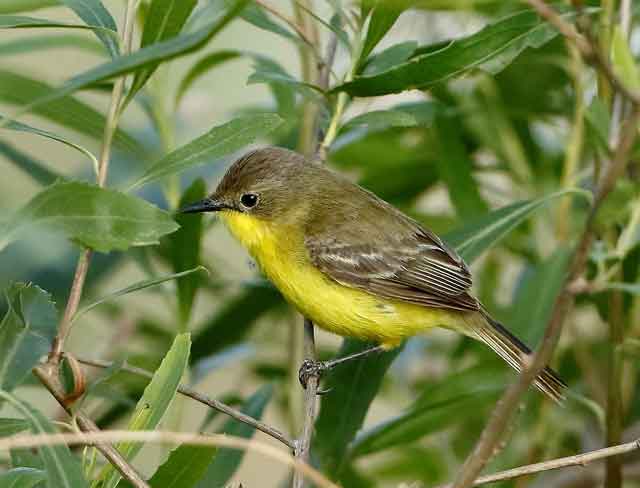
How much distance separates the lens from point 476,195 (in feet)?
12.3

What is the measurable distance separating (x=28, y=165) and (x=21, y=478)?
1.49 meters

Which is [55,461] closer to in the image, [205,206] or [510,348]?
[205,206]

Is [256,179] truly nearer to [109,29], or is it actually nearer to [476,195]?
[476,195]

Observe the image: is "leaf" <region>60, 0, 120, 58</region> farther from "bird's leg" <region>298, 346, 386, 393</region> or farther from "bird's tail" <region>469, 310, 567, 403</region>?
"bird's tail" <region>469, 310, 567, 403</region>

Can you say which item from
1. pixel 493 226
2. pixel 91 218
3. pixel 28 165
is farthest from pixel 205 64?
pixel 91 218

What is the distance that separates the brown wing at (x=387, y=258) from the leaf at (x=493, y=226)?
1.71ft

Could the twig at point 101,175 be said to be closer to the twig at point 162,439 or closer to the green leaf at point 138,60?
the twig at point 162,439

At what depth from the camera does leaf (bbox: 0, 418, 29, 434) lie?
202 centimetres

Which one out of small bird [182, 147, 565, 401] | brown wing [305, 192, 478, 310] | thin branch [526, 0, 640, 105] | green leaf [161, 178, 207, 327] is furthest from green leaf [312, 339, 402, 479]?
thin branch [526, 0, 640, 105]

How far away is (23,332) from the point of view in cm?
199

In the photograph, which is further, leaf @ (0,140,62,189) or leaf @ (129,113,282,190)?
leaf @ (0,140,62,189)

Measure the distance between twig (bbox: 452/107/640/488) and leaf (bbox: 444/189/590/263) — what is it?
5.20ft

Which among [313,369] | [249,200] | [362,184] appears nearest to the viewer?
[313,369]

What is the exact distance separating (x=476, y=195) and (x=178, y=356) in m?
1.82
